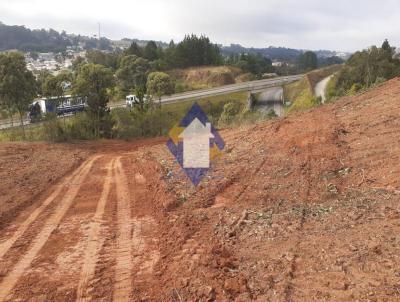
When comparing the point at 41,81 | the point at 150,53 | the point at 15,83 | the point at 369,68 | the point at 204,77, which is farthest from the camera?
the point at 150,53

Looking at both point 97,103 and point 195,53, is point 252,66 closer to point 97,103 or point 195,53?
point 195,53

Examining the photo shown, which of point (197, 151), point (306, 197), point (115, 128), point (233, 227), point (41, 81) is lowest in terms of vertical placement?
point (233, 227)

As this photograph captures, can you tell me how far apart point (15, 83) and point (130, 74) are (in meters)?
32.6

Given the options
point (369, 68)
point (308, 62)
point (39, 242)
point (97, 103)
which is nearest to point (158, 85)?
point (97, 103)

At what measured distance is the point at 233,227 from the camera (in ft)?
24.9

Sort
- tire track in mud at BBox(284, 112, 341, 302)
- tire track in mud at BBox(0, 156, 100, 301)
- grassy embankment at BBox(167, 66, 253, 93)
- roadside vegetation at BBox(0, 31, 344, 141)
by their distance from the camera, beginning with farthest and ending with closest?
1. grassy embankment at BBox(167, 66, 253, 93)
2. roadside vegetation at BBox(0, 31, 344, 141)
3. tire track in mud at BBox(0, 156, 100, 301)
4. tire track in mud at BBox(284, 112, 341, 302)

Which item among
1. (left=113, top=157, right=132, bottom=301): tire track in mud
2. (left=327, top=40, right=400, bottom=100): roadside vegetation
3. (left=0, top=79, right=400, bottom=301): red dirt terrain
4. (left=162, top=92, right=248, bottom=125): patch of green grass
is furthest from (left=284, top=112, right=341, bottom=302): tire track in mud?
(left=327, top=40, right=400, bottom=100): roadside vegetation

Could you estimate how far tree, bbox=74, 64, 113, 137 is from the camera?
1050 inches

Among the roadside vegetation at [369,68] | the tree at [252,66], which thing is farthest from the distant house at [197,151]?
the tree at [252,66]

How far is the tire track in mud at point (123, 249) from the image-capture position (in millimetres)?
5852

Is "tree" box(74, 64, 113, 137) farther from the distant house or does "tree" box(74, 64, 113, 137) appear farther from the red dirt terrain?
the red dirt terrain

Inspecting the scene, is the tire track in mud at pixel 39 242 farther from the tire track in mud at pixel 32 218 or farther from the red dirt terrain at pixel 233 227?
the tire track in mud at pixel 32 218

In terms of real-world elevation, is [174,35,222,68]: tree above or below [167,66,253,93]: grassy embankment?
above

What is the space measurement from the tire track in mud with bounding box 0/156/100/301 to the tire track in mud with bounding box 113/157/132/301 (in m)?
1.30
